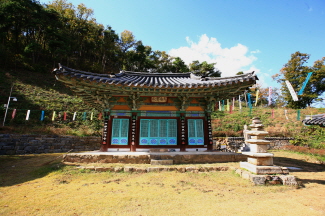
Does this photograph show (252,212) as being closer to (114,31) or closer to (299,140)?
(299,140)

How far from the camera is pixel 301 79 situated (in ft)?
94.1

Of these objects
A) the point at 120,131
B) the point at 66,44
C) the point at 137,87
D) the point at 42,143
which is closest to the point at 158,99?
the point at 137,87

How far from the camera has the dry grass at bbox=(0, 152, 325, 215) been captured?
3.71 meters

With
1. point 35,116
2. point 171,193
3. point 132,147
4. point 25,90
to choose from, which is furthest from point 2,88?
point 171,193

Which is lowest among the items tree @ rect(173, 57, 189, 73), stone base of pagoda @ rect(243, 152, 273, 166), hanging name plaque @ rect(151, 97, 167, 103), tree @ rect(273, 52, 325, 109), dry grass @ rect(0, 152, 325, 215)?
dry grass @ rect(0, 152, 325, 215)

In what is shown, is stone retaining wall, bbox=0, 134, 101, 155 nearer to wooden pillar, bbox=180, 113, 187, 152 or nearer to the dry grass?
the dry grass

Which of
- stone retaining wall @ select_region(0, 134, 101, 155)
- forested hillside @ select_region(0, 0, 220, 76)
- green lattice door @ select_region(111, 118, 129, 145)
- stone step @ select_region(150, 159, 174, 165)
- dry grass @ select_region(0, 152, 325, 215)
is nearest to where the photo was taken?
dry grass @ select_region(0, 152, 325, 215)

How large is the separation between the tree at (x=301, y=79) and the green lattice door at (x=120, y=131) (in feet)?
100

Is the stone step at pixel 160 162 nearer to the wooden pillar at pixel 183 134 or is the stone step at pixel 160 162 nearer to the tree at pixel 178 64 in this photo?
the wooden pillar at pixel 183 134

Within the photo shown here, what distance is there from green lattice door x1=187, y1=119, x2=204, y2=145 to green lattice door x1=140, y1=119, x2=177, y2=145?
912 millimetres

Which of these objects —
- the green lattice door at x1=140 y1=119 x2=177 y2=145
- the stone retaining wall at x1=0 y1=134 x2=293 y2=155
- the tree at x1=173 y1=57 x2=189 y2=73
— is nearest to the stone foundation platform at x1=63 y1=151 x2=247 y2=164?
the green lattice door at x1=140 y1=119 x2=177 y2=145

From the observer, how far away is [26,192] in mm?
4910

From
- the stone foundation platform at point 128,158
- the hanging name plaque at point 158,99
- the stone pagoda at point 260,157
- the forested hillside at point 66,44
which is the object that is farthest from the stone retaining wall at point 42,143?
the forested hillside at point 66,44

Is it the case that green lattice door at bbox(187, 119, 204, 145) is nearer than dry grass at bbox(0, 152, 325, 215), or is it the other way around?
dry grass at bbox(0, 152, 325, 215)
